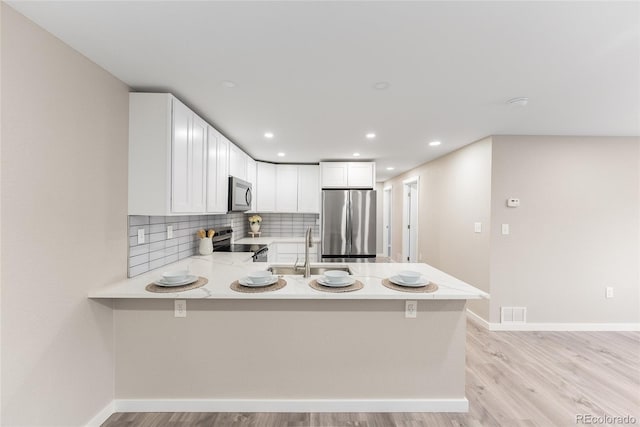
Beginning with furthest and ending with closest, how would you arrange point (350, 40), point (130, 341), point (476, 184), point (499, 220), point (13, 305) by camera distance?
point (476, 184) → point (499, 220) → point (130, 341) → point (350, 40) → point (13, 305)

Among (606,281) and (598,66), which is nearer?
(598,66)

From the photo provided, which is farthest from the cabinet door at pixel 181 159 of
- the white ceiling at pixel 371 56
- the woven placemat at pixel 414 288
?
the woven placemat at pixel 414 288

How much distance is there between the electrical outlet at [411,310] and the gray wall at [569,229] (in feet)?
6.22

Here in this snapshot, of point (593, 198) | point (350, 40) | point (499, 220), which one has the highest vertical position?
point (350, 40)

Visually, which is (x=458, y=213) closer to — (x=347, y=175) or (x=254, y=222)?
(x=347, y=175)

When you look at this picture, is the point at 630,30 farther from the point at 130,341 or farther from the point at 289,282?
the point at 130,341

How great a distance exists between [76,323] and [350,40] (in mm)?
2197

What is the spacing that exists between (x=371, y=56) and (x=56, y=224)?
1.94m

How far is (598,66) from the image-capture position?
1.61 m

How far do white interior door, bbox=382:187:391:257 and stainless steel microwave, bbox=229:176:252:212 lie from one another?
4.81m

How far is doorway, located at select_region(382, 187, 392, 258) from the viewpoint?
7.48 metres

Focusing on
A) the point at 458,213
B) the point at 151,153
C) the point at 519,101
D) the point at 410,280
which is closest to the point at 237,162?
the point at 151,153

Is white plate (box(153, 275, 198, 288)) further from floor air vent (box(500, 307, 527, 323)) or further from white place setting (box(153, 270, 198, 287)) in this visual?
floor air vent (box(500, 307, 527, 323))

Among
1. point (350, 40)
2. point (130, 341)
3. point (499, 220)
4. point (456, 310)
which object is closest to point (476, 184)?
point (499, 220)
